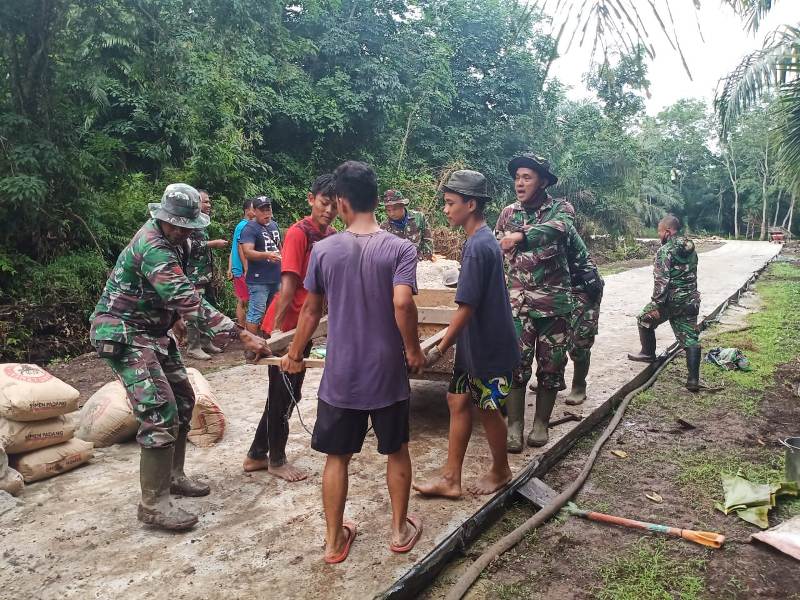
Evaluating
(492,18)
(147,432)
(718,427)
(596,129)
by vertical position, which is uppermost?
→ (492,18)

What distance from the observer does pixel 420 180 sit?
50.3 feet

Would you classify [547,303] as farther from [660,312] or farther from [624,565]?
[660,312]

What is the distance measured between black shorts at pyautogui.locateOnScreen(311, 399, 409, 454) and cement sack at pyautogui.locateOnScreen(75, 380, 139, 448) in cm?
197

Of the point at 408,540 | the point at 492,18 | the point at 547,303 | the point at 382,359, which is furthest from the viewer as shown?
the point at 492,18

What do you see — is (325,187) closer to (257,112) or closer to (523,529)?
(523,529)

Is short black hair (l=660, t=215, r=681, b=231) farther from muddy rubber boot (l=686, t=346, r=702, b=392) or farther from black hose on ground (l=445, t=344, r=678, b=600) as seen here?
black hose on ground (l=445, t=344, r=678, b=600)

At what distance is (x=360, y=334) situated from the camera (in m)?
2.58

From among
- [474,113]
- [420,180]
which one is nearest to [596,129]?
[474,113]

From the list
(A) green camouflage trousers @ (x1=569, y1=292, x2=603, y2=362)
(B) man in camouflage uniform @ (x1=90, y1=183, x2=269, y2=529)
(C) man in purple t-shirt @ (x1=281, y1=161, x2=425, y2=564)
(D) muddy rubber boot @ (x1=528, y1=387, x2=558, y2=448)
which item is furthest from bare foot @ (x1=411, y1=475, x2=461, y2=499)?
(A) green camouflage trousers @ (x1=569, y1=292, x2=603, y2=362)

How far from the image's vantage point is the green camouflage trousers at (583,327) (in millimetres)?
5070

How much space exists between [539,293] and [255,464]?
7.21 ft

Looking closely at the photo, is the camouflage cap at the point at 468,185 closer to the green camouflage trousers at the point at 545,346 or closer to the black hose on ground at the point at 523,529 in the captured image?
the green camouflage trousers at the point at 545,346

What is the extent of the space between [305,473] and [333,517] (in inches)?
38.7

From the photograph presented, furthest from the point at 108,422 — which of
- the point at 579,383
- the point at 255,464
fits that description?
the point at 579,383
